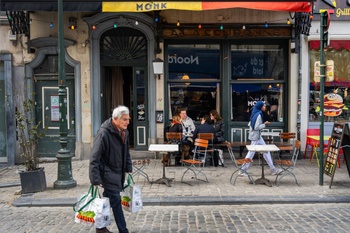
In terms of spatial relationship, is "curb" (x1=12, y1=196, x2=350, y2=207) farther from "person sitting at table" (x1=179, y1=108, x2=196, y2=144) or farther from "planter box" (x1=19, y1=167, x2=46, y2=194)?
"person sitting at table" (x1=179, y1=108, x2=196, y2=144)

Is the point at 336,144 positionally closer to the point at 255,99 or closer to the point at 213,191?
the point at 213,191

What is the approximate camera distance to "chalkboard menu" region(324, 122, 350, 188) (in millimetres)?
8273

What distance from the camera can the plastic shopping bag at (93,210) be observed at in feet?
16.7

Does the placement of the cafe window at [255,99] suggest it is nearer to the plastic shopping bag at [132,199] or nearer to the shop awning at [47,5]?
the shop awning at [47,5]

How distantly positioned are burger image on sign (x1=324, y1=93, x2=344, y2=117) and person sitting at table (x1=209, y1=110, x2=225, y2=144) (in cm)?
334

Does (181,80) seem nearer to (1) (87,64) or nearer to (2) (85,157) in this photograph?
(1) (87,64)

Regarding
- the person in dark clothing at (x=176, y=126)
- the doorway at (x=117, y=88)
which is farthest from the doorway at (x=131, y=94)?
the person in dark clothing at (x=176, y=126)

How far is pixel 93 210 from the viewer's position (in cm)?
513

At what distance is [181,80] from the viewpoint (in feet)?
39.3

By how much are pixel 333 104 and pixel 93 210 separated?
9.03 meters

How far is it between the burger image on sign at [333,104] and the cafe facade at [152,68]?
29.7 inches

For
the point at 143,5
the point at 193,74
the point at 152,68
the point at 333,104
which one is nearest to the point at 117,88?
the point at 152,68

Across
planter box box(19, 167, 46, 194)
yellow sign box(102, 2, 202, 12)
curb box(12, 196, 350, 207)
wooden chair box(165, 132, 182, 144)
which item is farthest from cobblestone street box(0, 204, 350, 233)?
yellow sign box(102, 2, 202, 12)

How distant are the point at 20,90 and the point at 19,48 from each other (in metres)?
1.26
